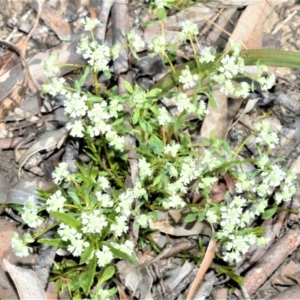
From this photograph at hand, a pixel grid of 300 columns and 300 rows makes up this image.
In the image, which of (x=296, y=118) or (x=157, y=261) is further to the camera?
(x=296, y=118)

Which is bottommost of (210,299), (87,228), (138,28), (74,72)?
(210,299)

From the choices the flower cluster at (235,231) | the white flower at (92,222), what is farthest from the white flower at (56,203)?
the flower cluster at (235,231)

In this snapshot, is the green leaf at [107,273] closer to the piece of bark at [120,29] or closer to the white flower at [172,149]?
the white flower at [172,149]

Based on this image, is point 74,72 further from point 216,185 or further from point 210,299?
point 210,299

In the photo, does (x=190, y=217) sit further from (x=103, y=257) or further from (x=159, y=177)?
(x=103, y=257)

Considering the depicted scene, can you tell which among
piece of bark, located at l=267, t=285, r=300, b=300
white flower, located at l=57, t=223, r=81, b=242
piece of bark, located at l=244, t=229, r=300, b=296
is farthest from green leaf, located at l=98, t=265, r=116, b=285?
piece of bark, located at l=267, t=285, r=300, b=300

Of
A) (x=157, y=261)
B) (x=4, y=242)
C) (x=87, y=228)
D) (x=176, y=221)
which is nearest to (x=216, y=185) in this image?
(x=176, y=221)

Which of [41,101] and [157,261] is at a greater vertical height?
[41,101]
